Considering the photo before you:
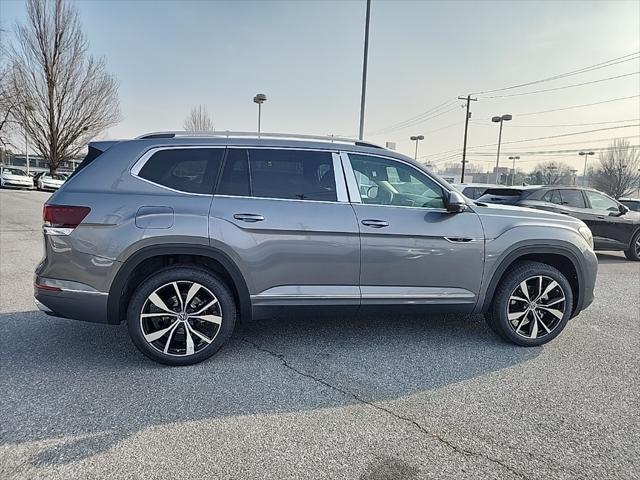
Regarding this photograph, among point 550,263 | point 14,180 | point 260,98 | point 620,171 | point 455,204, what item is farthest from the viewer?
point 620,171

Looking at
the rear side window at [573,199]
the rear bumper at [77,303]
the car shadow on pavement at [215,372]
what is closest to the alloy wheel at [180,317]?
the car shadow on pavement at [215,372]

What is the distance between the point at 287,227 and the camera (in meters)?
3.42

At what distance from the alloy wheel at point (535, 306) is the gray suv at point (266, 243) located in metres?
0.01

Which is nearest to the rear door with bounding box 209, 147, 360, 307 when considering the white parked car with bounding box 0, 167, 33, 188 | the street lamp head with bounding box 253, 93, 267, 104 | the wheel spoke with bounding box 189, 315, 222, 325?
the wheel spoke with bounding box 189, 315, 222, 325

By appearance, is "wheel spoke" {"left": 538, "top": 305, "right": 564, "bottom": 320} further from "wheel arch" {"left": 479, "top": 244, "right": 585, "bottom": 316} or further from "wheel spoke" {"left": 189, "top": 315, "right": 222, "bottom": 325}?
"wheel spoke" {"left": 189, "top": 315, "right": 222, "bottom": 325}

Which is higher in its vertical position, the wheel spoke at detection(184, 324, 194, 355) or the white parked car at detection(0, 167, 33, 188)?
the white parked car at detection(0, 167, 33, 188)

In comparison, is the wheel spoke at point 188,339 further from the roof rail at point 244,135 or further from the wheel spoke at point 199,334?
the roof rail at point 244,135

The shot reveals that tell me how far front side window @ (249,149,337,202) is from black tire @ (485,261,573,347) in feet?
6.22

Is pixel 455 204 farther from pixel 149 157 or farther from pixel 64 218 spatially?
pixel 64 218

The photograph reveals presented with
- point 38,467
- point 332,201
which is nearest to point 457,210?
point 332,201

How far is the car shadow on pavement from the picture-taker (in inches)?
104

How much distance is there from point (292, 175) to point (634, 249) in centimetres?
977

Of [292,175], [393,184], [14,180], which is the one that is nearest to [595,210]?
[393,184]

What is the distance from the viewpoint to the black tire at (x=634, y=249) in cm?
956
